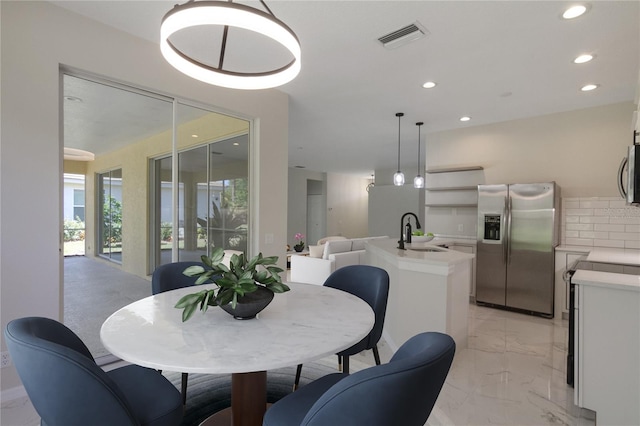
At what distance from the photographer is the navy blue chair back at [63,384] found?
0.88m

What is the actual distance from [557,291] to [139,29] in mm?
5377

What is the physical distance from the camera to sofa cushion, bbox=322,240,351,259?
4.86 meters

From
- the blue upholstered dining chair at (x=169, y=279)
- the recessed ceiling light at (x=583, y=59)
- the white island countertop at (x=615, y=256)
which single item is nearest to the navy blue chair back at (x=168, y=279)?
the blue upholstered dining chair at (x=169, y=279)

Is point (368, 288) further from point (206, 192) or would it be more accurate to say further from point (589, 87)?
point (589, 87)

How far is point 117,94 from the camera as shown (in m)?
2.98

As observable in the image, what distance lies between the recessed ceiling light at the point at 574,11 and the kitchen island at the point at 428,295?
202cm

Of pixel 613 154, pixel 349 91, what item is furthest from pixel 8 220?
pixel 613 154

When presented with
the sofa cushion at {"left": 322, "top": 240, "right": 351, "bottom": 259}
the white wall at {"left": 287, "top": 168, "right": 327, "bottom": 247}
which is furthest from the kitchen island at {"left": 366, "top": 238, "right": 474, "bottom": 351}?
the white wall at {"left": 287, "top": 168, "right": 327, "bottom": 247}

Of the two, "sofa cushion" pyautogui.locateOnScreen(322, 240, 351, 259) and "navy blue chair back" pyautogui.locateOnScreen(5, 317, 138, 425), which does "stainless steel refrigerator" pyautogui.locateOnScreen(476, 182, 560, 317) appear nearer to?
"sofa cushion" pyautogui.locateOnScreen(322, 240, 351, 259)

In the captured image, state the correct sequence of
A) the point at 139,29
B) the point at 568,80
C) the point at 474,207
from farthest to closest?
the point at 474,207 < the point at 568,80 < the point at 139,29

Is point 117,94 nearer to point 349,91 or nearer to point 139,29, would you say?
point 139,29

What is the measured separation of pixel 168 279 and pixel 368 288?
4.46ft

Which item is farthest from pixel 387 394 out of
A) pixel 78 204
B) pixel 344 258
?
pixel 344 258

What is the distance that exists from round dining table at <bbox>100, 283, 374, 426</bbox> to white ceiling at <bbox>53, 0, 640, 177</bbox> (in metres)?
2.07
